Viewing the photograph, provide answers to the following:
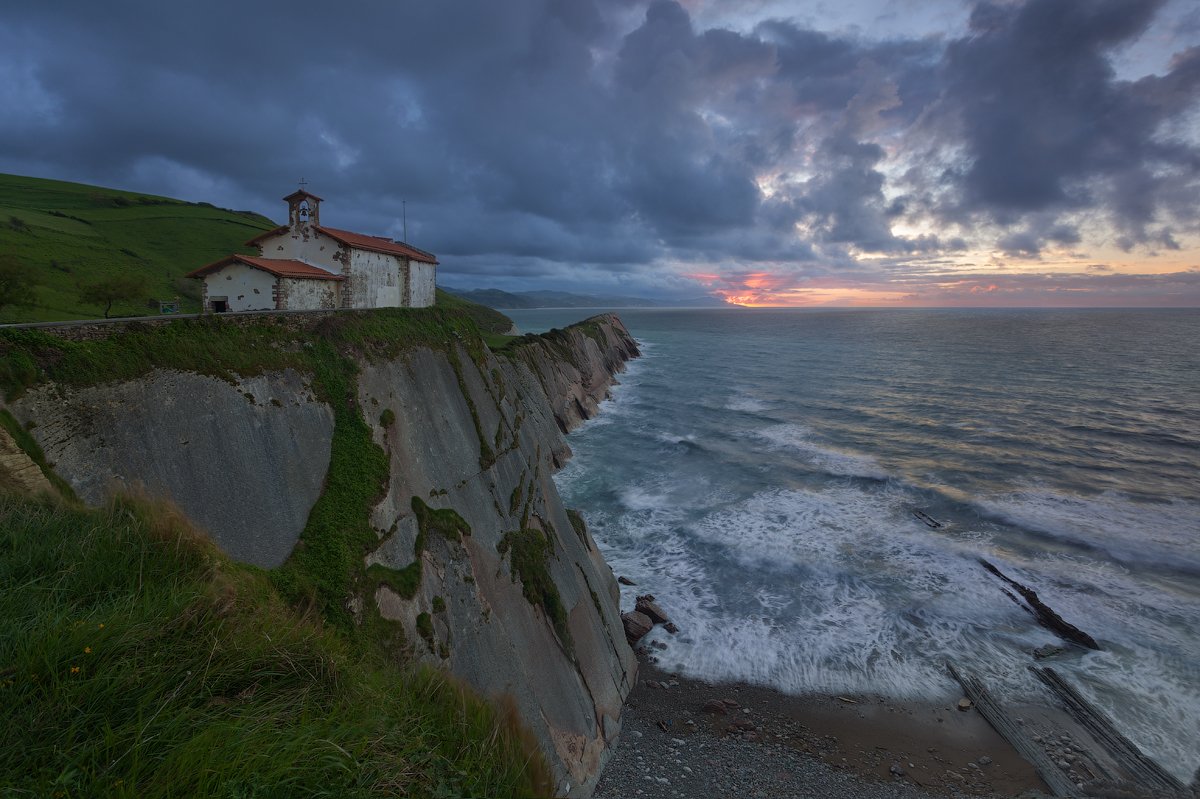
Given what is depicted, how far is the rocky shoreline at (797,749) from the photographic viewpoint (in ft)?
50.7

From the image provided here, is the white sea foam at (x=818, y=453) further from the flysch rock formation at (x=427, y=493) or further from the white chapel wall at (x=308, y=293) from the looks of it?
the white chapel wall at (x=308, y=293)

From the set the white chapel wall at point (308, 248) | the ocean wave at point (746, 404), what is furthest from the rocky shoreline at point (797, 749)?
the ocean wave at point (746, 404)

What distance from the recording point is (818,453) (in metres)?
43.2

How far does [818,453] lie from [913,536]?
45.9 ft

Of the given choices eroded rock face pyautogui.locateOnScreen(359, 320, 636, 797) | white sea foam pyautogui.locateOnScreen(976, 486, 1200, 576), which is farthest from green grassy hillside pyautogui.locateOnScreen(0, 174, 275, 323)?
white sea foam pyautogui.locateOnScreen(976, 486, 1200, 576)

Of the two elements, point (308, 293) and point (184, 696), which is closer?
point (184, 696)

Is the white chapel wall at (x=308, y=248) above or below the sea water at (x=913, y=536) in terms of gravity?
above

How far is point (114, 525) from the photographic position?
23.8ft

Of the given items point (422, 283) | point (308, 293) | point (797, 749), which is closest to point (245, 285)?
point (308, 293)

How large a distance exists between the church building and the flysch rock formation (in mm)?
6128

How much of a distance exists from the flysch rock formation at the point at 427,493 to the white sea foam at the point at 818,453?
81.8ft

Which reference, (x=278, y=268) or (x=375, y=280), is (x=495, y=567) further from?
(x=375, y=280)

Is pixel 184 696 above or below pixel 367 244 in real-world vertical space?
below

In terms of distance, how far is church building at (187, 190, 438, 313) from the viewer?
2070 centimetres
